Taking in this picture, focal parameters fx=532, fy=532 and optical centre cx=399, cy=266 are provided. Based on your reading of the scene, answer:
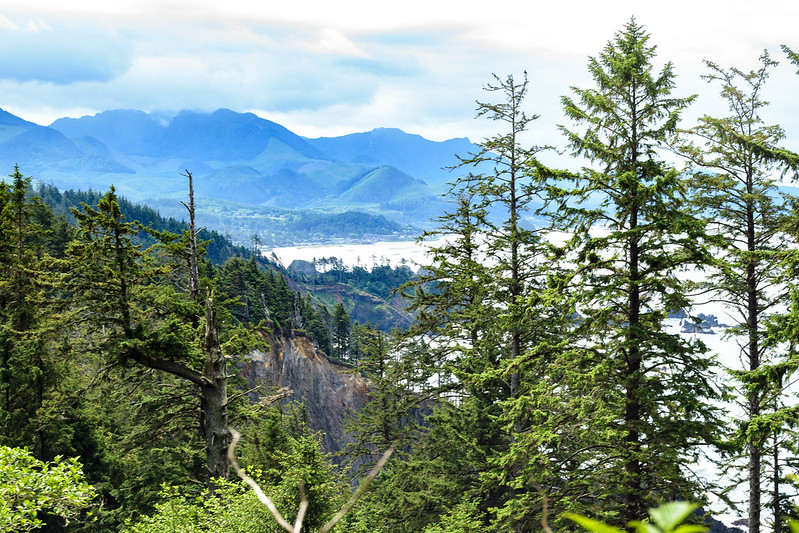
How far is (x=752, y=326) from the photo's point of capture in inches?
504

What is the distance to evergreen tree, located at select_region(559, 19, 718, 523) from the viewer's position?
10203mm

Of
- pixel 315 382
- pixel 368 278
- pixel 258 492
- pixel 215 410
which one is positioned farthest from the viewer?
pixel 368 278

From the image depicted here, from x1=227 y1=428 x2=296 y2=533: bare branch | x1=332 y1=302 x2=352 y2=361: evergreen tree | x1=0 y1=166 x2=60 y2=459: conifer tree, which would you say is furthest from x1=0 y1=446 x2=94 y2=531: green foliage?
x1=332 y1=302 x2=352 y2=361: evergreen tree

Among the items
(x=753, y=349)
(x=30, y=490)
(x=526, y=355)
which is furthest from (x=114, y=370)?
(x=753, y=349)

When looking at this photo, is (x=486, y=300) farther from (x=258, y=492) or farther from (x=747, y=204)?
(x=258, y=492)

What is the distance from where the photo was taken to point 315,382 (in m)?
61.5

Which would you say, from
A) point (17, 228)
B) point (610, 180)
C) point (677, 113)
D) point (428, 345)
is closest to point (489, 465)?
point (428, 345)

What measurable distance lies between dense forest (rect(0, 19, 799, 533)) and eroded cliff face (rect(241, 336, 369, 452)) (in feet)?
118

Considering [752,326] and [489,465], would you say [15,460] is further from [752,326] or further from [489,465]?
[752,326]

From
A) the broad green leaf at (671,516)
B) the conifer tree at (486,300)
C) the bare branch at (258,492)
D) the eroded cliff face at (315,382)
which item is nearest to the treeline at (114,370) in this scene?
the conifer tree at (486,300)

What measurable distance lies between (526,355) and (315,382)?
5219 cm

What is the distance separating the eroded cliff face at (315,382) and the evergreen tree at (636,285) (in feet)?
158

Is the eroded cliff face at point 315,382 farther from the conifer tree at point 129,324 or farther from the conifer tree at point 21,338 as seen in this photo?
the conifer tree at point 129,324

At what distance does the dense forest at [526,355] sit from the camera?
402 inches
